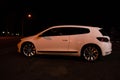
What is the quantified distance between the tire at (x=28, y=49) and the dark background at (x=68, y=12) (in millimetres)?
36175

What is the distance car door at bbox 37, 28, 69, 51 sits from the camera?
12883mm

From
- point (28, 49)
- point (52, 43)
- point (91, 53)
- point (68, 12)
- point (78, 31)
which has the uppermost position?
point (68, 12)

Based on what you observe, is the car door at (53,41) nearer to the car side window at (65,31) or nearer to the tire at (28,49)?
the car side window at (65,31)

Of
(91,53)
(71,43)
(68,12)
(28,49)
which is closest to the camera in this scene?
(91,53)

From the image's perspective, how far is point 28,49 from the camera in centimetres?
1365

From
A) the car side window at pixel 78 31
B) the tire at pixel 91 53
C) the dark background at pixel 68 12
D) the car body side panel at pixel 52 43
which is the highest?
the dark background at pixel 68 12

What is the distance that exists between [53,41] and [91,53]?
182cm

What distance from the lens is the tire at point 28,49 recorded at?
13.5 meters

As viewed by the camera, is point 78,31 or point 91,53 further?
point 78,31

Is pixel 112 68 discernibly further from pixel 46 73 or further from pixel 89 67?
pixel 46 73

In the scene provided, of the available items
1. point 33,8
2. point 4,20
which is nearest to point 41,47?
point 33,8

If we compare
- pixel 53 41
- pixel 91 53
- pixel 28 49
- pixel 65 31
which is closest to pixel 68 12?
pixel 28 49

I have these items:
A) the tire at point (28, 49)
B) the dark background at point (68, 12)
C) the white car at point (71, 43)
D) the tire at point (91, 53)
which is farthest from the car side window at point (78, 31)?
the dark background at point (68, 12)

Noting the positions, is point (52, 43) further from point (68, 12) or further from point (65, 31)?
point (68, 12)
